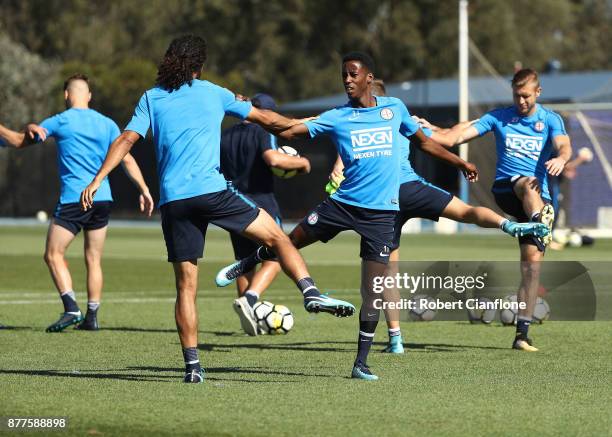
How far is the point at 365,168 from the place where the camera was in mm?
9609

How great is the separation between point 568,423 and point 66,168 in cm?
703

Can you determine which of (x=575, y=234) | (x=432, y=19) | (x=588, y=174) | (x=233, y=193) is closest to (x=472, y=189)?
(x=588, y=174)

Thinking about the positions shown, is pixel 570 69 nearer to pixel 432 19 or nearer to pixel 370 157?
pixel 432 19

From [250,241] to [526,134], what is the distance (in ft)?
9.34

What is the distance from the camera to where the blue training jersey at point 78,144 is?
13281 millimetres

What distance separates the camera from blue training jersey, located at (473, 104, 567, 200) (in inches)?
472

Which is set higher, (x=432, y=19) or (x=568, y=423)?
(x=432, y=19)

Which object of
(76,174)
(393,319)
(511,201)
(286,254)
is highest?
(76,174)

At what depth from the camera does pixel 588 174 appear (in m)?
42.7

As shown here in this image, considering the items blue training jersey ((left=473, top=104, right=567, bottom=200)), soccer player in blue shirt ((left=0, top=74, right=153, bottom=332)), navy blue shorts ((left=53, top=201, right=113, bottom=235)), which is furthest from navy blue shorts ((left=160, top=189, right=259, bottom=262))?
navy blue shorts ((left=53, top=201, right=113, bottom=235))

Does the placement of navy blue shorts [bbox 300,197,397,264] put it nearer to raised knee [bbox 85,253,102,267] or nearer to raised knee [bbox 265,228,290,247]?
raised knee [bbox 265,228,290,247]

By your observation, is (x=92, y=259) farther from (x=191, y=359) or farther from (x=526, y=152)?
(x=191, y=359)

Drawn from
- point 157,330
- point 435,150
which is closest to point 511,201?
point 435,150

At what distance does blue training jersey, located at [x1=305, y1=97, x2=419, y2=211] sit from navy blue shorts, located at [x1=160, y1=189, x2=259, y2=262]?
77 cm
